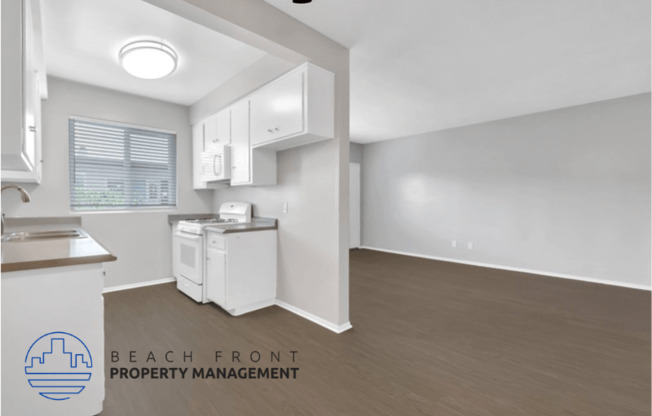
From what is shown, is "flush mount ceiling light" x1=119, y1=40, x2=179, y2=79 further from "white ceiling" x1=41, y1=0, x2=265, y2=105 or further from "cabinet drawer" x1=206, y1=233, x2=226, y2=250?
"cabinet drawer" x1=206, y1=233, x2=226, y2=250

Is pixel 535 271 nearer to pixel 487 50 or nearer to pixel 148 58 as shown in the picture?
pixel 487 50

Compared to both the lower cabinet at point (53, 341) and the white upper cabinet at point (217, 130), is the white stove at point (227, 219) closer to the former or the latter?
the white upper cabinet at point (217, 130)

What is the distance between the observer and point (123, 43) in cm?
262

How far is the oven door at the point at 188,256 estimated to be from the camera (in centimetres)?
328

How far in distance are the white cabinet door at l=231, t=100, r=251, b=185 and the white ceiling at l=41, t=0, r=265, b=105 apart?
41 cm

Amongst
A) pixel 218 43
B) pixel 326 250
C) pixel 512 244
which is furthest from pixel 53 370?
pixel 512 244

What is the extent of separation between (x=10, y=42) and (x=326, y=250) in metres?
2.26

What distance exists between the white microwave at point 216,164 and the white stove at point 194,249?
42 cm

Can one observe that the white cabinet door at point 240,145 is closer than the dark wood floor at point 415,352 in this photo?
No

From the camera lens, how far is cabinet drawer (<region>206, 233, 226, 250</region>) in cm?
297

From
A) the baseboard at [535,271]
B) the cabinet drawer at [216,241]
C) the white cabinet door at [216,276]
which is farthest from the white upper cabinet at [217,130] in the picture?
the baseboard at [535,271]

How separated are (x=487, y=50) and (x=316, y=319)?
299cm

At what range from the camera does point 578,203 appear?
435cm

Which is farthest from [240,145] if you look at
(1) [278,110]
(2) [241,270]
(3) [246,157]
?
(2) [241,270]
